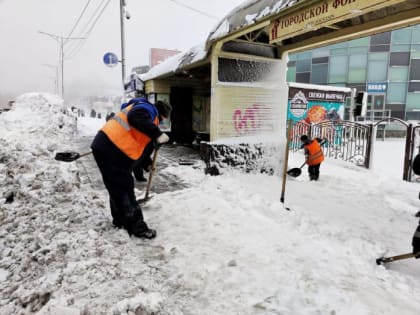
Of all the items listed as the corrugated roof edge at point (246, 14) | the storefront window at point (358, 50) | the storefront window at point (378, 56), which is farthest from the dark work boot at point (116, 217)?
the storefront window at point (378, 56)

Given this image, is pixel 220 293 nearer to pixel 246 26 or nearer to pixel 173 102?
pixel 246 26

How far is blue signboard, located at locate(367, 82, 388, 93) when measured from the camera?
21781mm

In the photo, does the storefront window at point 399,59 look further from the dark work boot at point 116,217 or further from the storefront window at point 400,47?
the dark work boot at point 116,217

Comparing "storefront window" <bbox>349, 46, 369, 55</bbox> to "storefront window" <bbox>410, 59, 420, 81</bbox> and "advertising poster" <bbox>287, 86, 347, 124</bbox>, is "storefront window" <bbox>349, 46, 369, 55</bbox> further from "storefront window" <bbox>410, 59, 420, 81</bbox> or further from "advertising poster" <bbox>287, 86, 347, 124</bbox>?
"advertising poster" <bbox>287, 86, 347, 124</bbox>

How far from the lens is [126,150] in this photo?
133 inches

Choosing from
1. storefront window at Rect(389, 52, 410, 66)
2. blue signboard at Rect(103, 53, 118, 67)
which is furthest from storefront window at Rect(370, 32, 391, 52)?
blue signboard at Rect(103, 53, 118, 67)

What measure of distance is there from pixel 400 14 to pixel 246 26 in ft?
7.67

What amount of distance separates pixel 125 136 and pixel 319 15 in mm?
2997

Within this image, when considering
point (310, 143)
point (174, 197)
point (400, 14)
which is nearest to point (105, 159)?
point (174, 197)

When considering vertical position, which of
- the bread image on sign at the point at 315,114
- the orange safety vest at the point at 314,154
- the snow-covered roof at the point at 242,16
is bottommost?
the orange safety vest at the point at 314,154

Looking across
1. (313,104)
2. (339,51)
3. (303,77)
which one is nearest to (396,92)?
(339,51)

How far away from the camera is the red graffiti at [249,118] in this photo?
6.78 metres

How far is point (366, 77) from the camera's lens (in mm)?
22188

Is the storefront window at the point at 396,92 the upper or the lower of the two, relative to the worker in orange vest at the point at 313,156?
upper
